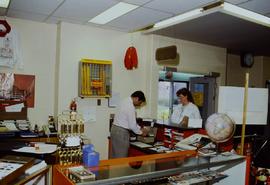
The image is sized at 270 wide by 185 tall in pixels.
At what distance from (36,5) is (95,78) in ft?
4.56

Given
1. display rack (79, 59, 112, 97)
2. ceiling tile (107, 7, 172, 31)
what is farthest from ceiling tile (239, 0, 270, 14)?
display rack (79, 59, 112, 97)

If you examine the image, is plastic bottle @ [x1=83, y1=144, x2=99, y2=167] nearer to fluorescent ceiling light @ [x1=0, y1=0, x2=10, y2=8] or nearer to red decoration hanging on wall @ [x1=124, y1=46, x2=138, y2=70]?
fluorescent ceiling light @ [x1=0, y1=0, x2=10, y2=8]

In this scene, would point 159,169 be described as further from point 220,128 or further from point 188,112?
point 188,112

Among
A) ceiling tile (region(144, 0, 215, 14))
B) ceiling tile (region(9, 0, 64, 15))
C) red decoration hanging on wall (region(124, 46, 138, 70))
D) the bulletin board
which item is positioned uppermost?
ceiling tile (region(9, 0, 64, 15))

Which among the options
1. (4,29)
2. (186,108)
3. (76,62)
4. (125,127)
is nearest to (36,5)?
(4,29)

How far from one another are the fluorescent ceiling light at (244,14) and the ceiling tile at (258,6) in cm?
10

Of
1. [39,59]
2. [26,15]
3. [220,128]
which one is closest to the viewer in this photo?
[220,128]

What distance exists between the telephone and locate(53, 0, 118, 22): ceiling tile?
1.86 metres

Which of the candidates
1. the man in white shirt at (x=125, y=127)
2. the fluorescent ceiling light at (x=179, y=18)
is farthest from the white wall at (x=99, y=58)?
the fluorescent ceiling light at (x=179, y=18)

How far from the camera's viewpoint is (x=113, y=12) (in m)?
3.45

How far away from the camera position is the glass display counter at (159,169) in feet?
5.37

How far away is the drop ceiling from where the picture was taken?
3.03m

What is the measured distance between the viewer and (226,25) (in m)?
3.97

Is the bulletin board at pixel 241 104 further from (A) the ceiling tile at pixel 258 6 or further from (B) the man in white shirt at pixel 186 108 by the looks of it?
(B) the man in white shirt at pixel 186 108
